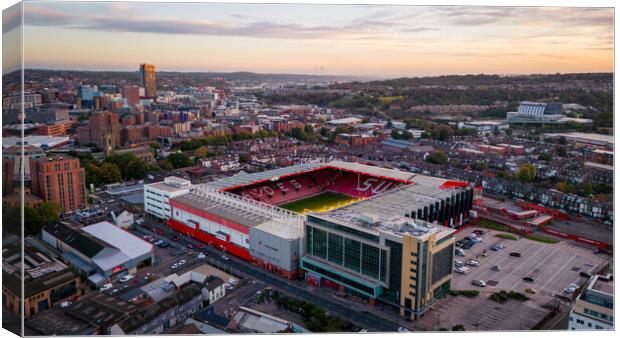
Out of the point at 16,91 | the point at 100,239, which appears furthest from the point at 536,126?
the point at 16,91

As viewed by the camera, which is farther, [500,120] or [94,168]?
[500,120]

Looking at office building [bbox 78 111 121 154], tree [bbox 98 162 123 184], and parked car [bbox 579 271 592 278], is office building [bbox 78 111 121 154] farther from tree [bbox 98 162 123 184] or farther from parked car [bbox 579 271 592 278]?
parked car [bbox 579 271 592 278]

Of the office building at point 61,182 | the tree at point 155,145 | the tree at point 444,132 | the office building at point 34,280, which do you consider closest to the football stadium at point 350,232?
the office building at point 61,182

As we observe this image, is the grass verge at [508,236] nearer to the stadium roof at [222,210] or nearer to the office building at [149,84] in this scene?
the stadium roof at [222,210]

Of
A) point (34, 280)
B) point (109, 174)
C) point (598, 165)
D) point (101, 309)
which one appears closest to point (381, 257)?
point (101, 309)

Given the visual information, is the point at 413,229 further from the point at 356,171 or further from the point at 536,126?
the point at 536,126

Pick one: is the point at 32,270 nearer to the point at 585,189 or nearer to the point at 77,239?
the point at 77,239

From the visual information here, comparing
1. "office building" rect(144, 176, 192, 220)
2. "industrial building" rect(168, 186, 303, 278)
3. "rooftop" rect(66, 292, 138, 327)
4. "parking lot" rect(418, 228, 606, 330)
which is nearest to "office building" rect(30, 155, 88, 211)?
"office building" rect(144, 176, 192, 220)
